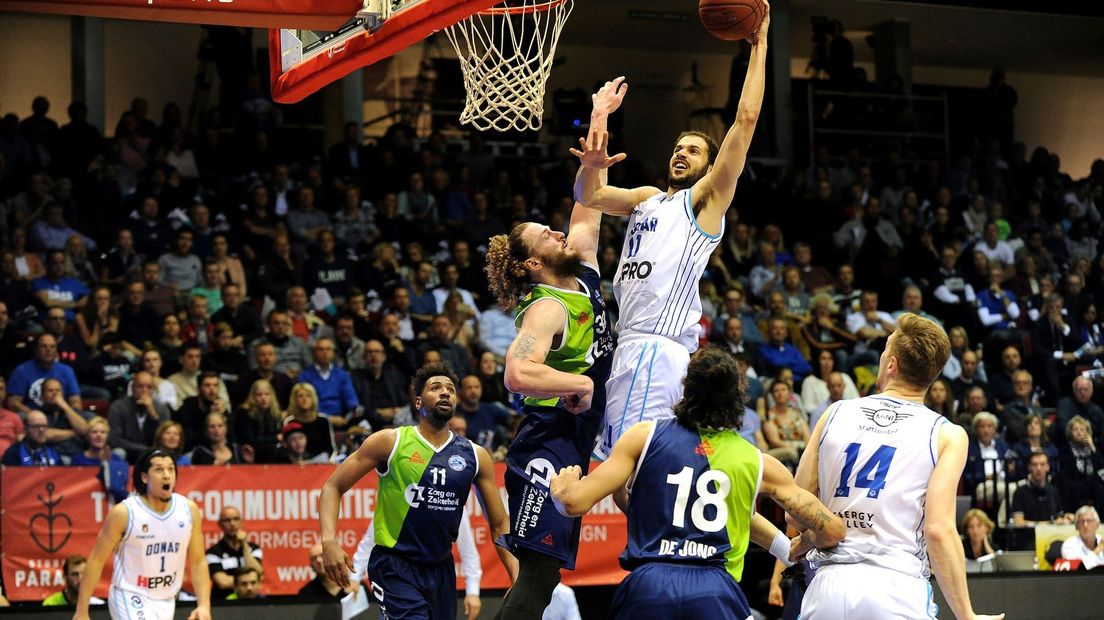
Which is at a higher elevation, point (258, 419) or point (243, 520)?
point (258, 419)

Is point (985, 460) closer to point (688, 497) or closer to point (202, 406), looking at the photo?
point (202, 406)

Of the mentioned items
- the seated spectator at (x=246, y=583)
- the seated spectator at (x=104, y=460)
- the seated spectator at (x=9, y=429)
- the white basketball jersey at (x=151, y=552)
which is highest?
the seated spectator at (x=9, y=429)

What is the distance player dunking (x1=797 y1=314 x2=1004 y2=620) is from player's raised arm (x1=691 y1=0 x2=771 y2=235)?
44.8 inches

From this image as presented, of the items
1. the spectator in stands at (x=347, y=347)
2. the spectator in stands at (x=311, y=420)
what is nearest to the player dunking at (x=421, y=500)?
the spectator in stands at (x=311, y=420)

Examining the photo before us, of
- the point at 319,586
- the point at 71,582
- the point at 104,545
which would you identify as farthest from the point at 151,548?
the point at 319,586

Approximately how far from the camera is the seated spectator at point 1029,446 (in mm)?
12844

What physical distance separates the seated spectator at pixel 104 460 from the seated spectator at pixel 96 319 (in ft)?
5.32

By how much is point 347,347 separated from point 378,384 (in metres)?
0.61

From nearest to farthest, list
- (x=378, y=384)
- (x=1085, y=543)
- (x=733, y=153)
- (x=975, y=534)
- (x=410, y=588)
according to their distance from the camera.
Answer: (x=733, y=153) < (x=410, y=588) < (x=975, y=534) < (x=1085, y=543) < (x=378, y=384)

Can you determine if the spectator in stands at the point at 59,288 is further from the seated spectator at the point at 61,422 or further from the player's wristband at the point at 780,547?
the player's wristband at the point at 780,547

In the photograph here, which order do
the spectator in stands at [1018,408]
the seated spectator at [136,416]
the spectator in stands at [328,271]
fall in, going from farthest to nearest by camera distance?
1. the spectator in stands at [328,271]
2. the spectator in stands at [1018,408]
3. the seated spectator at [136,416]

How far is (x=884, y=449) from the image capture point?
5.09m

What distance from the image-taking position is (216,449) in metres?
11.2

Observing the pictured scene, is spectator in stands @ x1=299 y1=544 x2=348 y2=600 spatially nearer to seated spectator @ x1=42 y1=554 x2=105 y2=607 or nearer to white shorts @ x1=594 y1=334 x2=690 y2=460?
seated spectator @ x1=42 y1=554 x2=105 y2=607
